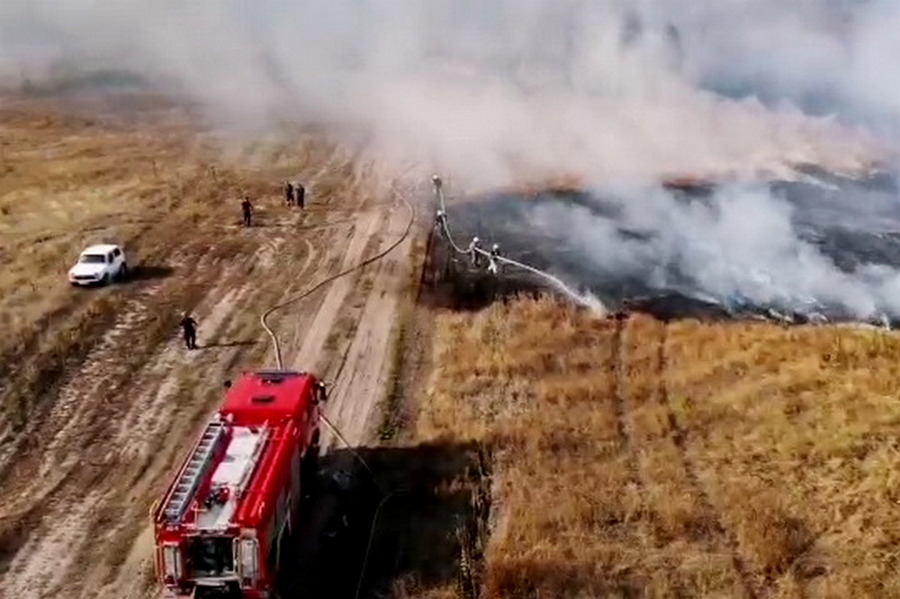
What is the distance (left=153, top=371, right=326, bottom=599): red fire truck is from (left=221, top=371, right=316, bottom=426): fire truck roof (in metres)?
0.02

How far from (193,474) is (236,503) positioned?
1217mm

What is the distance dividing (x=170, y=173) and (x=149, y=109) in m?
17.9

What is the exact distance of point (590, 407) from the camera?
1167 inches

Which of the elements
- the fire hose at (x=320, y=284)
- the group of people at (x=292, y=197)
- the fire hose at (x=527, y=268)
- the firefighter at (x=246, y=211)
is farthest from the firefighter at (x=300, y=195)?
the fire hose at (x=527, y=268)

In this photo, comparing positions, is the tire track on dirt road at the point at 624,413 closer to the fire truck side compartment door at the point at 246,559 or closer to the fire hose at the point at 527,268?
the fire hose at the point at 527,268

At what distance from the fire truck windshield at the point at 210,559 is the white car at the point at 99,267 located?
21.0 meters

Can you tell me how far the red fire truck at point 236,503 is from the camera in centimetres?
1977

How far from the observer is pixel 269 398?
958 inches

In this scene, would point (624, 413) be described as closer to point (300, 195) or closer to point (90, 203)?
point (300, 195)

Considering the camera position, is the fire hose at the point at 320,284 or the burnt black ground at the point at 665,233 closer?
the fire hose at the point at 320,284

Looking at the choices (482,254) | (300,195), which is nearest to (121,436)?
(482,254)

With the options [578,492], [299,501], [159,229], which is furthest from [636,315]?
[159,229]

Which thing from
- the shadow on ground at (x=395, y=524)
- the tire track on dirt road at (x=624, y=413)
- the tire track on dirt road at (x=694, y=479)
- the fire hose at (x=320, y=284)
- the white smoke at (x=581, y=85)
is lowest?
the fire hose at (x=320, y=284)

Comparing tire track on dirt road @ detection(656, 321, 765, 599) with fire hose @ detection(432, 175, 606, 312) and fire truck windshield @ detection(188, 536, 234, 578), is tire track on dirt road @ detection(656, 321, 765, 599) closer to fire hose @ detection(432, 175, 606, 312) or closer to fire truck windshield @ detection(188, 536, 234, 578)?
fire hose @ detection(432, 175, 606, 312)
